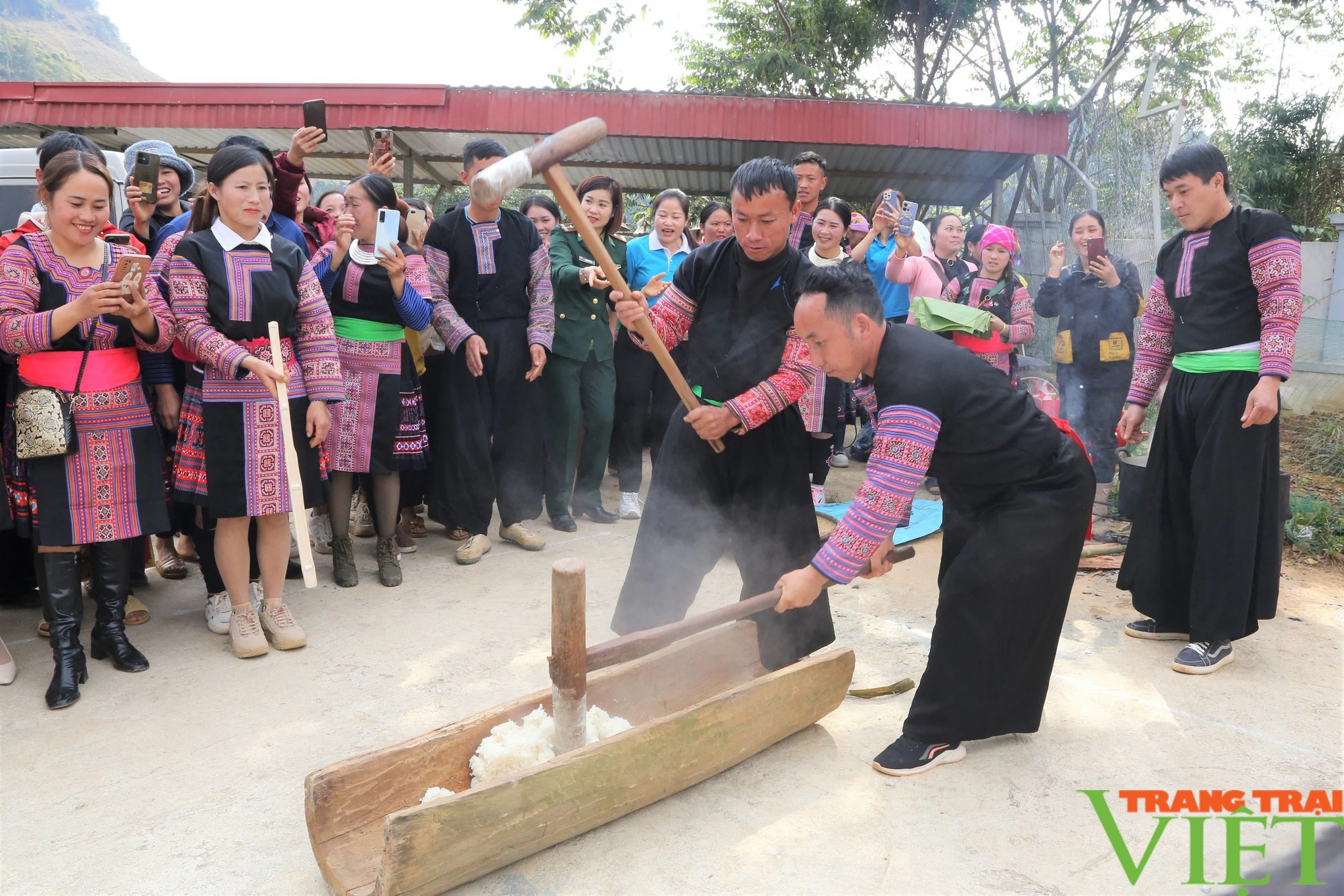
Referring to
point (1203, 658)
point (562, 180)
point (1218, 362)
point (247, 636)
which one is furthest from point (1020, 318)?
point (247, 636)

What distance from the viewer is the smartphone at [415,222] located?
486cm

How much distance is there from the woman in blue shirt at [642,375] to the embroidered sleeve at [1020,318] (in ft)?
6.87

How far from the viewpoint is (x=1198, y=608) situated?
3801 millimetres

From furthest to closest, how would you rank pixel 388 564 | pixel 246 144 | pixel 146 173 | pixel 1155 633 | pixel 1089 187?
pixel 1089 187 → pixel 388 564 → pixel 1155 633 → pixel 146 173 → pixel 246 144

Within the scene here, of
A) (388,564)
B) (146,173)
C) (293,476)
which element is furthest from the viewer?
(388,564)

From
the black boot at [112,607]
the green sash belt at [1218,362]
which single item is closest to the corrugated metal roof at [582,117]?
the green sash belt at [1218,362]

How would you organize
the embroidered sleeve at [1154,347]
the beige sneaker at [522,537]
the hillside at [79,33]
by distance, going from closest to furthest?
the embroidered sleeve at [1154,347], the beige sneaker at [522,537], the hillside at [79,33]

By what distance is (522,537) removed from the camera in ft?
17.1

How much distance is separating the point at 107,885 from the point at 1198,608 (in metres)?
3.89

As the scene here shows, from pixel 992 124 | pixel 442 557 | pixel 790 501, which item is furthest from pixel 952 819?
pixel 992 124

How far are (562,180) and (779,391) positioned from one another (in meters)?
0.99

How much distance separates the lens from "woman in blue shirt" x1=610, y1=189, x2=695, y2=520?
19.2 feet

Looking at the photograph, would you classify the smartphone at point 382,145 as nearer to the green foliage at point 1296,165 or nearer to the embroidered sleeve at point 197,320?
the embroidered sleeve at point 197,320

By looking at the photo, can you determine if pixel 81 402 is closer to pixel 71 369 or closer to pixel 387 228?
pixel 71 369
